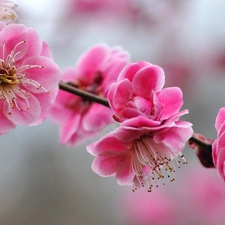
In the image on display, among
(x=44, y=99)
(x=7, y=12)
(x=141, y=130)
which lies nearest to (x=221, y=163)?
(x=141, y=130)

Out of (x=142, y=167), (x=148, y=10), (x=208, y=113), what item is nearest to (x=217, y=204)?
(x=208, y=113)

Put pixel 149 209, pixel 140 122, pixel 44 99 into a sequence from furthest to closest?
1. pixel 149 209
2. pixel 44 99
3. pixel 140 122

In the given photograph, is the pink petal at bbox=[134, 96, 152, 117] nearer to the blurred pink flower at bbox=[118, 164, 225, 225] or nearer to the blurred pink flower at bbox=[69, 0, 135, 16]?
the blurred pink flower at bbox=[118, 164, 225, 225]

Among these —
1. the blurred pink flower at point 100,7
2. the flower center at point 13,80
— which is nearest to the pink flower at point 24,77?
the flower center at point 13,80

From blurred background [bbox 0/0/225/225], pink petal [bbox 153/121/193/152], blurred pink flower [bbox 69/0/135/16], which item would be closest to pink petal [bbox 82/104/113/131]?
pink petal [bbox 153/121/193/152]

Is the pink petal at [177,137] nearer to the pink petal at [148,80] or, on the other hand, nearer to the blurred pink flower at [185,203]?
the pink petal at [148,80]

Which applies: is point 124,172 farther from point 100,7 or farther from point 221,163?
point 100,7
